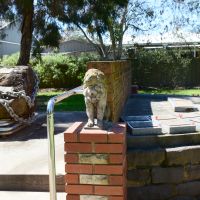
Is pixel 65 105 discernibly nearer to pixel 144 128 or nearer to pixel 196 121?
pixel 196 121

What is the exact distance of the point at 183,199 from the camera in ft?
13.1

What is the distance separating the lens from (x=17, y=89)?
20.9ft

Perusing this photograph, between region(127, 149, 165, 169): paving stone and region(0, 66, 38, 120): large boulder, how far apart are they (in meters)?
2.77

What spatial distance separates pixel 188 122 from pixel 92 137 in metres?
1.67

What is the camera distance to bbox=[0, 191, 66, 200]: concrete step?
385cm

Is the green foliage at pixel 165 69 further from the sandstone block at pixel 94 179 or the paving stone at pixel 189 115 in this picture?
the sandstone block at pixel 94 179

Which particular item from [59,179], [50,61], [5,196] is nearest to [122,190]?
[59,179]

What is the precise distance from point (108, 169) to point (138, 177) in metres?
0.82

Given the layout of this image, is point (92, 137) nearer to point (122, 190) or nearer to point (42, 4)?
point (122, 190)

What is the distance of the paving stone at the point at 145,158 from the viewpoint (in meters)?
3.83

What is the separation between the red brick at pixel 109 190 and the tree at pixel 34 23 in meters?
8.90

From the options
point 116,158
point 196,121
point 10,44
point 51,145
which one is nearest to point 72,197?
point 116,158

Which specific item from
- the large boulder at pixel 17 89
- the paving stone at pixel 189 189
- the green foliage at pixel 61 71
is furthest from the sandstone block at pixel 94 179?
the green foliage at pixel 61 71

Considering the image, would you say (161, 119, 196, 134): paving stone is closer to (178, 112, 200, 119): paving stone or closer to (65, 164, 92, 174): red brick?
(178, 112, 200, 119): paving stone
